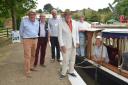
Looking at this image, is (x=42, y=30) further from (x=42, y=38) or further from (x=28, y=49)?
(x=28, y=49)

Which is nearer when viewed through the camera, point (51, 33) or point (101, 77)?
point (101, 77)

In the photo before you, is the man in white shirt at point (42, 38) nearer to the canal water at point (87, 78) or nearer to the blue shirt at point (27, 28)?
the canal water at point (87, 78)

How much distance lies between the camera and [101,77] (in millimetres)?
14039

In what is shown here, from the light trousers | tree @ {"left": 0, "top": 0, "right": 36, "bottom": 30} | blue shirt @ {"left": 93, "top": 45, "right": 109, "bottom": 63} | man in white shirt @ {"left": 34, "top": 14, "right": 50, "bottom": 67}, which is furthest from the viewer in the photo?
tree @ {"left": 0, "top": 0, "right": 36, "bottom": 30}

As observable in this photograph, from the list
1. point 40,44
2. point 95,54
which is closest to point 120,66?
point 95,54

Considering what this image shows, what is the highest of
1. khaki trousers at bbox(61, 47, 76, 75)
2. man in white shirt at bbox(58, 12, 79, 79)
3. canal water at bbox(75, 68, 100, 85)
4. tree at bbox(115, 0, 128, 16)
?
tree at bbox(115, 0, 128, 16)

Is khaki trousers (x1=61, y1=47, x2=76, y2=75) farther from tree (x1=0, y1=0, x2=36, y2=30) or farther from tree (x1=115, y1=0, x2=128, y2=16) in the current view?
tree (x1=115, y1=0, x2=128, y2=16)

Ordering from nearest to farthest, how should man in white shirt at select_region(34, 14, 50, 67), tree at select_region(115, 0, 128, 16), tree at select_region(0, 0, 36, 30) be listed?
man in white shirt at select_region(34, 14, 50, 67) → tree at select_region(0, 0, 36, 30) → tree at select_region(115, 0, 128, 16)

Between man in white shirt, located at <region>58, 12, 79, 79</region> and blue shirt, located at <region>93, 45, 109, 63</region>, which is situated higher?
man in white shirt, located at <region>58, 12, 79, 79</region>

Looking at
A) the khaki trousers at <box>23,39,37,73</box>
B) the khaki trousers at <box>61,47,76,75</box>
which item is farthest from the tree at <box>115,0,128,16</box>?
the khaki trousers at <box>61,47,76,75</box>

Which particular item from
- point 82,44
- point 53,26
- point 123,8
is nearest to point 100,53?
point 53,26

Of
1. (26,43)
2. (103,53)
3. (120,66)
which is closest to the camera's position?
(120,66)

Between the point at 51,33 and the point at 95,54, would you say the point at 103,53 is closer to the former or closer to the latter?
the point at 95,54

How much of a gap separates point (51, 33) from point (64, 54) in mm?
3106
